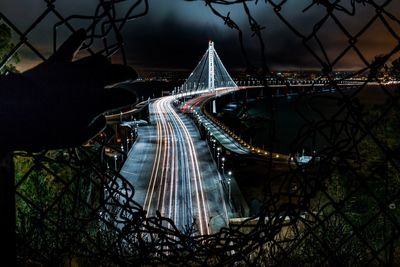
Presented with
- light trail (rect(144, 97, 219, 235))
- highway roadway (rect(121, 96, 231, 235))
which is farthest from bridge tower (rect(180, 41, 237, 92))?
light trail (rect(144, 97, 219, 235))

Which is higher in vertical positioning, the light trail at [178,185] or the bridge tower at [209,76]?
the bridge tower at [209,76]

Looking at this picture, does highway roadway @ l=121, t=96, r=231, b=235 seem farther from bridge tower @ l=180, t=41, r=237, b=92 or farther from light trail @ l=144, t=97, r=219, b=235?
bridge tower @ l=180, t=41, r=237, b=92

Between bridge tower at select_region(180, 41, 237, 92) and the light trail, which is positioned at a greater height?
bridge tower at select_region(180, 41, 237, 92)

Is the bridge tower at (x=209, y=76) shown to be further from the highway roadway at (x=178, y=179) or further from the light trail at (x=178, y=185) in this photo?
the light trail at (x=178, y=185)

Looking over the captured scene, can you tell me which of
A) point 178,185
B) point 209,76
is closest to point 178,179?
point 178,185

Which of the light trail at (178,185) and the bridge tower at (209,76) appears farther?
the bridge tower at (209,76)

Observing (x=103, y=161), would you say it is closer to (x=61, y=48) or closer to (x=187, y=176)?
(x=61, y=48)

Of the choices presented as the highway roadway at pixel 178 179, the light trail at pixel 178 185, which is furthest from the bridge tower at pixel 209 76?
the light trail at pixel 178 185

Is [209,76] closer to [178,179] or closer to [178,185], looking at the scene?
[178,179]
